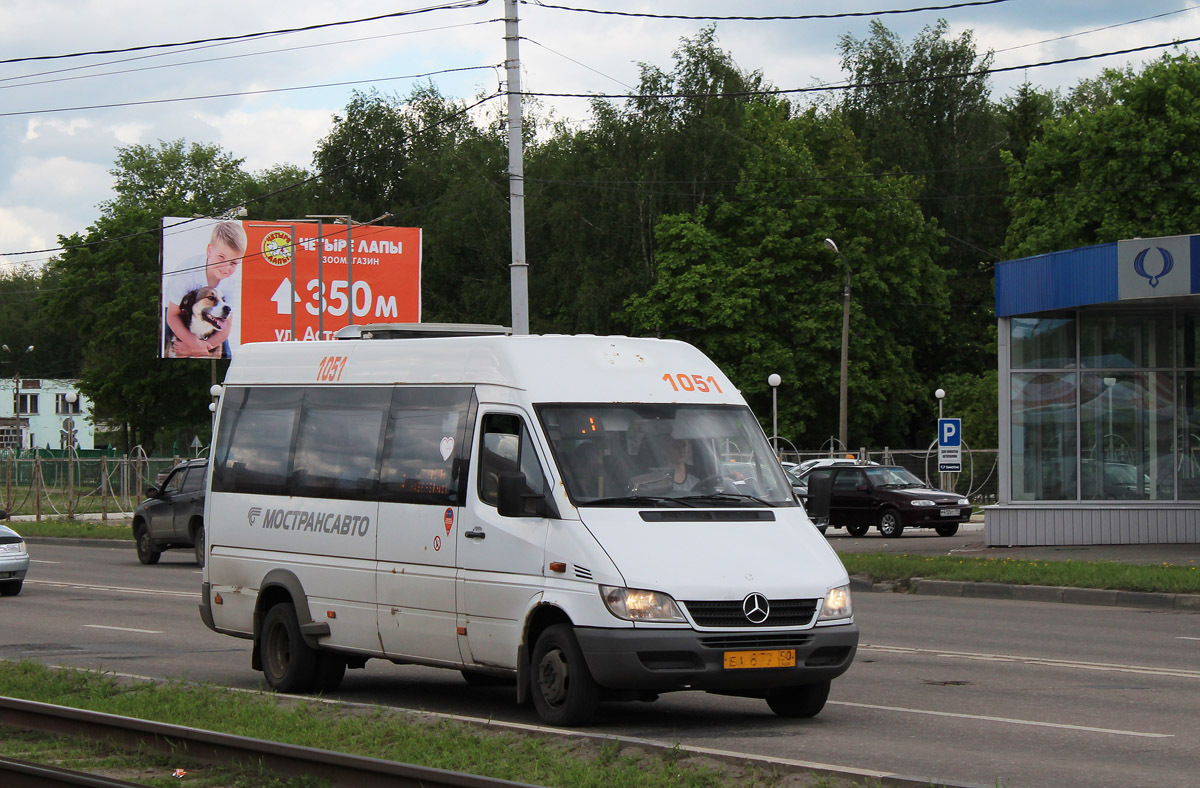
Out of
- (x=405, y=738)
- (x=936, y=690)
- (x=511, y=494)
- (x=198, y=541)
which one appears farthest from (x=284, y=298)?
(x=405, y=738)

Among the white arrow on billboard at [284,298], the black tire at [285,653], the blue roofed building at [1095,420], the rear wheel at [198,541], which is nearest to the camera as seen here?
the black tire at [285,653]

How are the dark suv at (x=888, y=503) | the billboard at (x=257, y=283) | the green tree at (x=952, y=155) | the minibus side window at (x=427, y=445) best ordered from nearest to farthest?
the minibus side window at (x=427, y=445), the dark suv at (x=888, y=503), the billboard at (x=257, y=283), the green tree at (x=952, y=155)

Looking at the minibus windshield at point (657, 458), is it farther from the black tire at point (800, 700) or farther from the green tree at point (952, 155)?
the green tree at point (952, 155)

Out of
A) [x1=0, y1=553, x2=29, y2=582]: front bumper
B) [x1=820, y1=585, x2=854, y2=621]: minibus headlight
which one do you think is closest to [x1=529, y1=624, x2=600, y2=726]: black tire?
[x1=820, y1=585, x2=854, y2=621]: minibus headlight

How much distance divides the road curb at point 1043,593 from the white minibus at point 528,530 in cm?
964

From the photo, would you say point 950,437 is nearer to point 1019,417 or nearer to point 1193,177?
point 1019,417

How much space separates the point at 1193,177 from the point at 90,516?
3453cm

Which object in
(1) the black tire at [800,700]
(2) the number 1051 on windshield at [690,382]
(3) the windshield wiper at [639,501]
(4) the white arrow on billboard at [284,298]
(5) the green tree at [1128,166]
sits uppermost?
(5) the green tree at [1128,166]

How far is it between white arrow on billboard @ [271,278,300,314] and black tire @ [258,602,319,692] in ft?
108

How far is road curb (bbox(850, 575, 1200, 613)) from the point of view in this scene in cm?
1830

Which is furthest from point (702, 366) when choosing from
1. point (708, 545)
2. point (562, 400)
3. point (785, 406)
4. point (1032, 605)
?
point (785, 406)

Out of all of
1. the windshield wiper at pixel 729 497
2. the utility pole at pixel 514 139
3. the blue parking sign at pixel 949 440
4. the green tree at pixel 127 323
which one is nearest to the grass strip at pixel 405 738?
the windshield wiper at pixel 729 497

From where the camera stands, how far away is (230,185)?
9425 centimetres

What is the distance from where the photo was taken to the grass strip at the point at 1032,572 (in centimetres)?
1906
